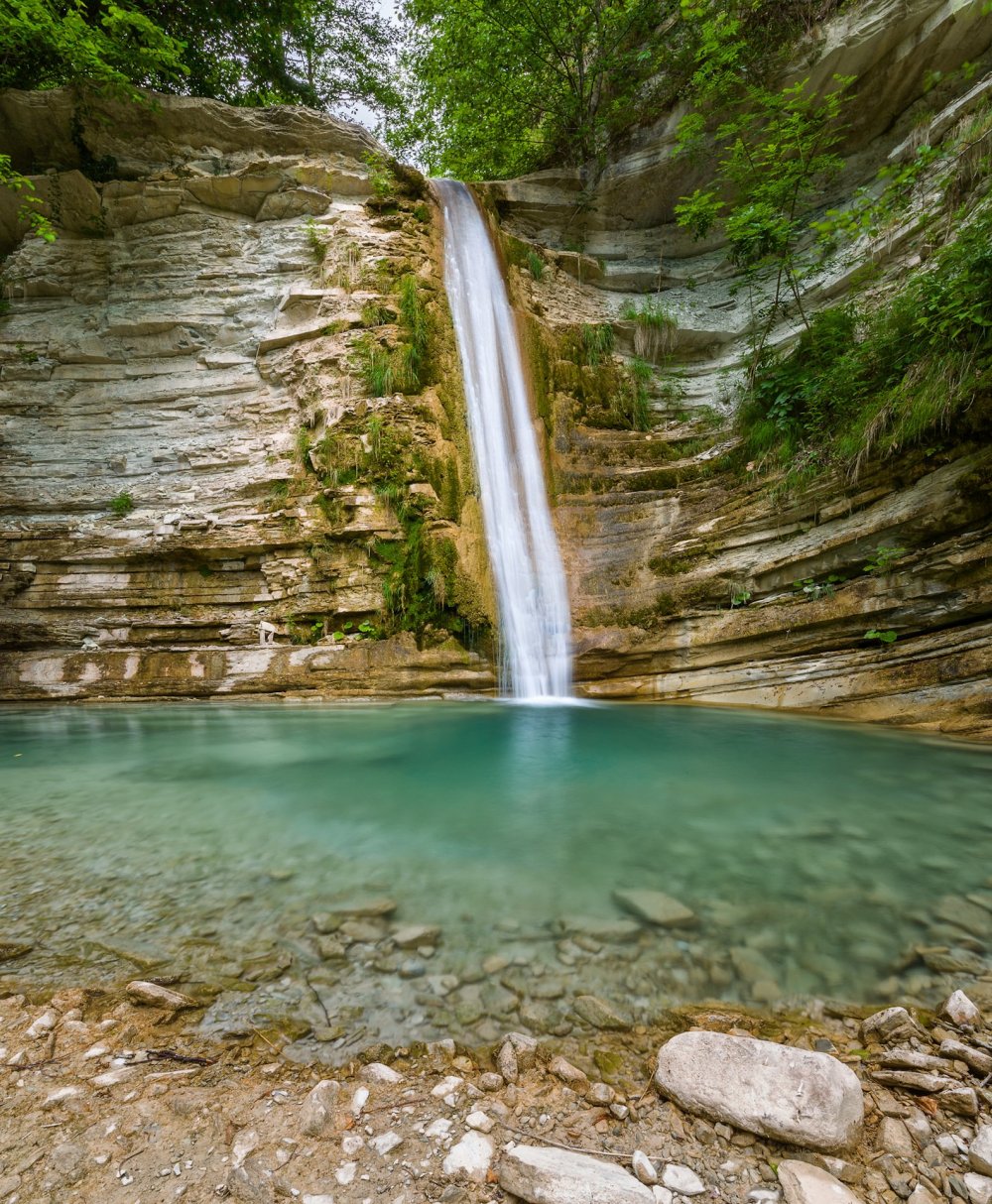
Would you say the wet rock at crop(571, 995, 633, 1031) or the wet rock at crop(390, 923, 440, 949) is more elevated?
the wet rock at crop(390, 923, 440, 949)

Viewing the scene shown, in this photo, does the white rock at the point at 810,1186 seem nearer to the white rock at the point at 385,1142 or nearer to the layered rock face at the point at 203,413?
the white rock at the point at 385,1142

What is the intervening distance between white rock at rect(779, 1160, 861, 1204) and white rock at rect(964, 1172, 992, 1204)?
213 mm

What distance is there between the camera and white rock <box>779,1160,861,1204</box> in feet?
3.14

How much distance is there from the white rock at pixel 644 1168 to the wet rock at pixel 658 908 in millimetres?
883

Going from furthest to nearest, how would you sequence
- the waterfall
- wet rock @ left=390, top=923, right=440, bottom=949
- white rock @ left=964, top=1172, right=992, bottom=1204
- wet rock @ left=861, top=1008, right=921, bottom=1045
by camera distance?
the waterfall → wet rock @ left=390, top=923, right=440, bottom=949 → wet rock @ left=861, top=1008, right=921, bottom=1045 → white rock @ left=964, top=1172, right=992, bottom=1204

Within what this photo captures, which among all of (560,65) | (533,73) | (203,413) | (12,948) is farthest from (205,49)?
(12,948)

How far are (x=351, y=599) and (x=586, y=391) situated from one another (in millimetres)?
6020

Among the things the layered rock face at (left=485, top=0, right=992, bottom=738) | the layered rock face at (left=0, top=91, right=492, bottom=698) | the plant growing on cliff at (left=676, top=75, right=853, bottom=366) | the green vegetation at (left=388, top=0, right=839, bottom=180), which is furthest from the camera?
the green vegetation at (left=388, top=0, right=839, bottom=180)

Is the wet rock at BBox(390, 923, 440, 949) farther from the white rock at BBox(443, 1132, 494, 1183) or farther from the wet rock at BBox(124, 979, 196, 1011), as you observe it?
the white rock at BBox(443, 1132, 494, 1183)

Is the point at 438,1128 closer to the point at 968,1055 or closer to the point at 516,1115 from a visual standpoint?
the point at 516,1115

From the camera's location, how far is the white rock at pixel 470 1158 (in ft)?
3.41

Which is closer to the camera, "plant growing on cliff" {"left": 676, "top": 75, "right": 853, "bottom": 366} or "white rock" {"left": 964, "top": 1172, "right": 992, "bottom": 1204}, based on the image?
"white rock" {"left": 964, "top": 1172, "right": 992, "bottom": 1204}

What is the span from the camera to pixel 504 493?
28.7 feet

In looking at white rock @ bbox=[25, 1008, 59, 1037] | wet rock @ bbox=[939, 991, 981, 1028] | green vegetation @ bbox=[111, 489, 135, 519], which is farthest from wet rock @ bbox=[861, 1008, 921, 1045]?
green vegetation @ bbox=[111, 489, 135, 519]
